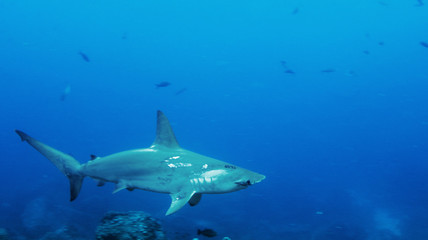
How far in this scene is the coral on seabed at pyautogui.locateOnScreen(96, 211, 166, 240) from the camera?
5219mm

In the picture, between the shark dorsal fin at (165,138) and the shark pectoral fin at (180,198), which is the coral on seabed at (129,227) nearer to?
the shark dorsal fin at (165,138)

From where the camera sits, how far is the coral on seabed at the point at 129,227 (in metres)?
5.22

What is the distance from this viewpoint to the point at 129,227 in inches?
208

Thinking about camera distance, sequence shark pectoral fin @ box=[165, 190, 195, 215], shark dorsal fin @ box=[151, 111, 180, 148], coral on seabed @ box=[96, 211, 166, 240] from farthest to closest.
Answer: coral on seabed @ box=[96, 211, 166, 240] → shark dorsal fin @ box=[151, 111, 180, 148] → shark pectoral fin @ box=[165, 190, 195, 215]

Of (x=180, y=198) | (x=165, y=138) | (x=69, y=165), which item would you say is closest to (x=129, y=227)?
(x=69, y=165)

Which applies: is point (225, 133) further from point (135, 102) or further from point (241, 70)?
point (135, 102)

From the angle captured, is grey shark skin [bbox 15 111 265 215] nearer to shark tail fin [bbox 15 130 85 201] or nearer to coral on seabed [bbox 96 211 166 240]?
shark tail fin [bbox 15 130 85 201]

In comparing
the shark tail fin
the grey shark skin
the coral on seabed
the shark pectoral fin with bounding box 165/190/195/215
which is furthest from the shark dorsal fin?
the coral on seabed

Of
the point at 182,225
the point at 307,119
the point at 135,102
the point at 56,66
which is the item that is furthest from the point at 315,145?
the point at 182,225

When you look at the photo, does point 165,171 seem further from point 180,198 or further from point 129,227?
point 129,227

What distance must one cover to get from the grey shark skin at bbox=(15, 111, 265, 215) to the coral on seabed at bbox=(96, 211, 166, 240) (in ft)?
3.60

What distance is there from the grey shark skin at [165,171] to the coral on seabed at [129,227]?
3.60ft

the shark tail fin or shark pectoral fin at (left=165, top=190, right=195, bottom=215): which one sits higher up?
the shark tail fin

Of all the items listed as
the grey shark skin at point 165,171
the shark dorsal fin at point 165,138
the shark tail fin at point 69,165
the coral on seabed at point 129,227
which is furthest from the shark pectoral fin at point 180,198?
the coral on seabed at point 129,227
